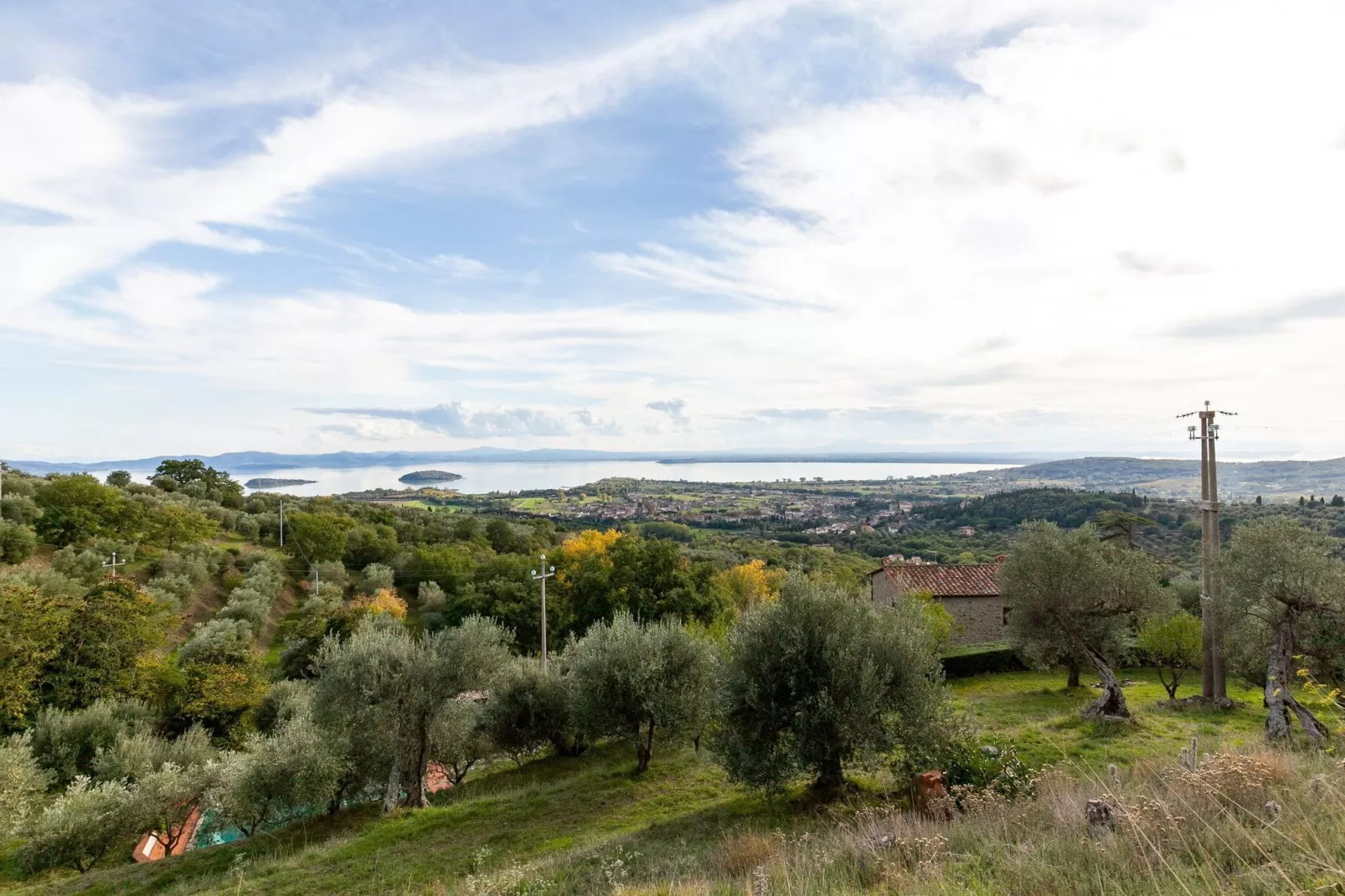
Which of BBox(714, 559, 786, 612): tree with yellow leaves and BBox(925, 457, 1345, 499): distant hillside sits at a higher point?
BBox(925, 457, 1345, 499): distant hillside

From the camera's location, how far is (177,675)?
2269 cm

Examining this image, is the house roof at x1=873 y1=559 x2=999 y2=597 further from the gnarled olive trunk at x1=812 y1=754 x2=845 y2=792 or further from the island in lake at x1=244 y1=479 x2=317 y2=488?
the island in lake at x1=244 y1=479 x2=317 y2=488

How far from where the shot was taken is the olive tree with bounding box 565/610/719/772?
50.2ft

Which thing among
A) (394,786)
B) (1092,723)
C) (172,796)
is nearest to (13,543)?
(172,796)

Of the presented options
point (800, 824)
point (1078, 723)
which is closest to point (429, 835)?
point (800, 824)

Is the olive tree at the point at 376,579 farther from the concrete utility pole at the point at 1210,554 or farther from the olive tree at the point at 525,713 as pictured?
the concrete utility pole at the point at 1210,554

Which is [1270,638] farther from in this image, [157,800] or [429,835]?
[157,800]

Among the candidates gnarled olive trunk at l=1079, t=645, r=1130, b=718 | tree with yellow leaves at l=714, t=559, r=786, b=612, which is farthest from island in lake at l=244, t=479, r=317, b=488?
gnarled olive trunk at l=1079, t=645, r=1130, b=718

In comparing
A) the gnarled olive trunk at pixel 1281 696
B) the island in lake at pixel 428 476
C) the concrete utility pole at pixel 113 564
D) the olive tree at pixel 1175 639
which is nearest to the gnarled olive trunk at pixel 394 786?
the gnarled olive trunk at pixel 1281 696

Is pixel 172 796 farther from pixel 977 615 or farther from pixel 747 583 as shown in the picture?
pixel 747 583

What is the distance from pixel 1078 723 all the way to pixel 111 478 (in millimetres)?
70553

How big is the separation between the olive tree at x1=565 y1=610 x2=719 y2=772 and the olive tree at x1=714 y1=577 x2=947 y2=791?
2841 mm

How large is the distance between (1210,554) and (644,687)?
15.5 meters

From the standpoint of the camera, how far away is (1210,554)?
54.5 feet
